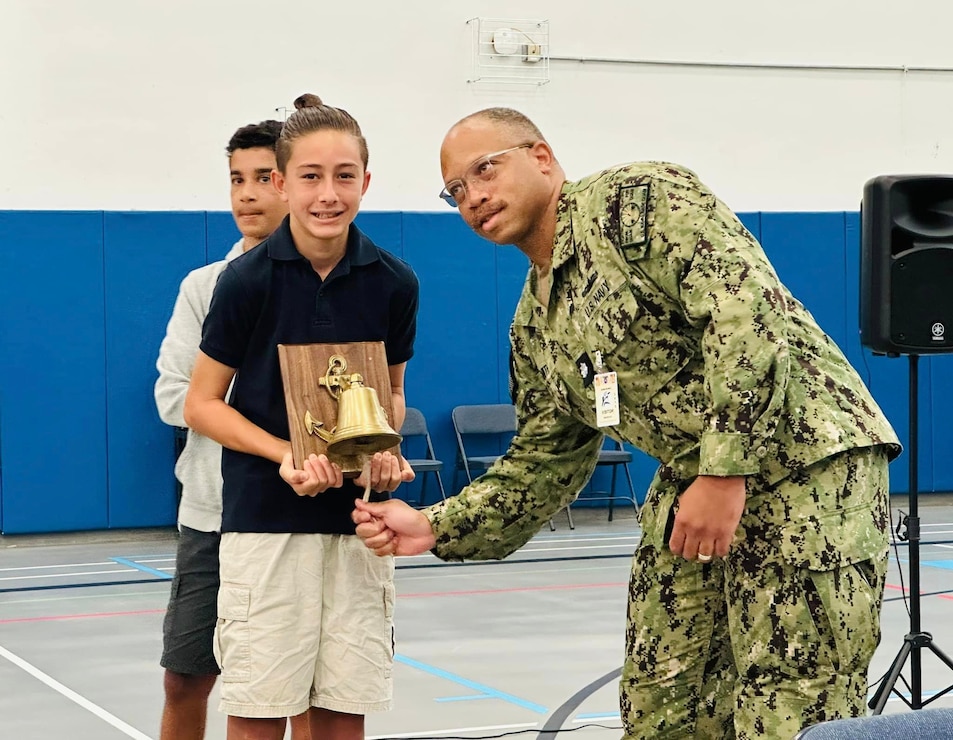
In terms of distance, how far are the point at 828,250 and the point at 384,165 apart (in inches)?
156

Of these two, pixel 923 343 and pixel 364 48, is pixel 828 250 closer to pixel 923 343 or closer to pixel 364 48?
pixel 364 48

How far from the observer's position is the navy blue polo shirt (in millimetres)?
2715

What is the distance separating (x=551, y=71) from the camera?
1134cm

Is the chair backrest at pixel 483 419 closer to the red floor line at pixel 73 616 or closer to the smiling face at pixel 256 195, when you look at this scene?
the red floor line at pixel 73 616

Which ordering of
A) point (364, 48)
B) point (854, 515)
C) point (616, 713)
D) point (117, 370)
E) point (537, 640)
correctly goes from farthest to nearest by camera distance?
point (364, 48) → point (117, 370) → point (537, 640) → point (616, 713) → point (854, 515)

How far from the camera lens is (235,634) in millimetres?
2699

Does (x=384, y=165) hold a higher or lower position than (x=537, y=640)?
higher

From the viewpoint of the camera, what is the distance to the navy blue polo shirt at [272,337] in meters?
2.71

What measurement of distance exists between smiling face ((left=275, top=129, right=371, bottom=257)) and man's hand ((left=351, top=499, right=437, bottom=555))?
55 cm

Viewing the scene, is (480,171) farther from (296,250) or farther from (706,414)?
(706,414)

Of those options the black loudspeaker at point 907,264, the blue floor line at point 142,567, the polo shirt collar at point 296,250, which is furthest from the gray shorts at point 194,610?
the blue floor line at point 142,567

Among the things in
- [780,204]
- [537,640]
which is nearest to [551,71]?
[780,204]

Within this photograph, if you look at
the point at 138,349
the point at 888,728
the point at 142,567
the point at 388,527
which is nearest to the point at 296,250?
the point at 388,527

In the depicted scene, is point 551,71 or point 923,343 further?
point 551,71
